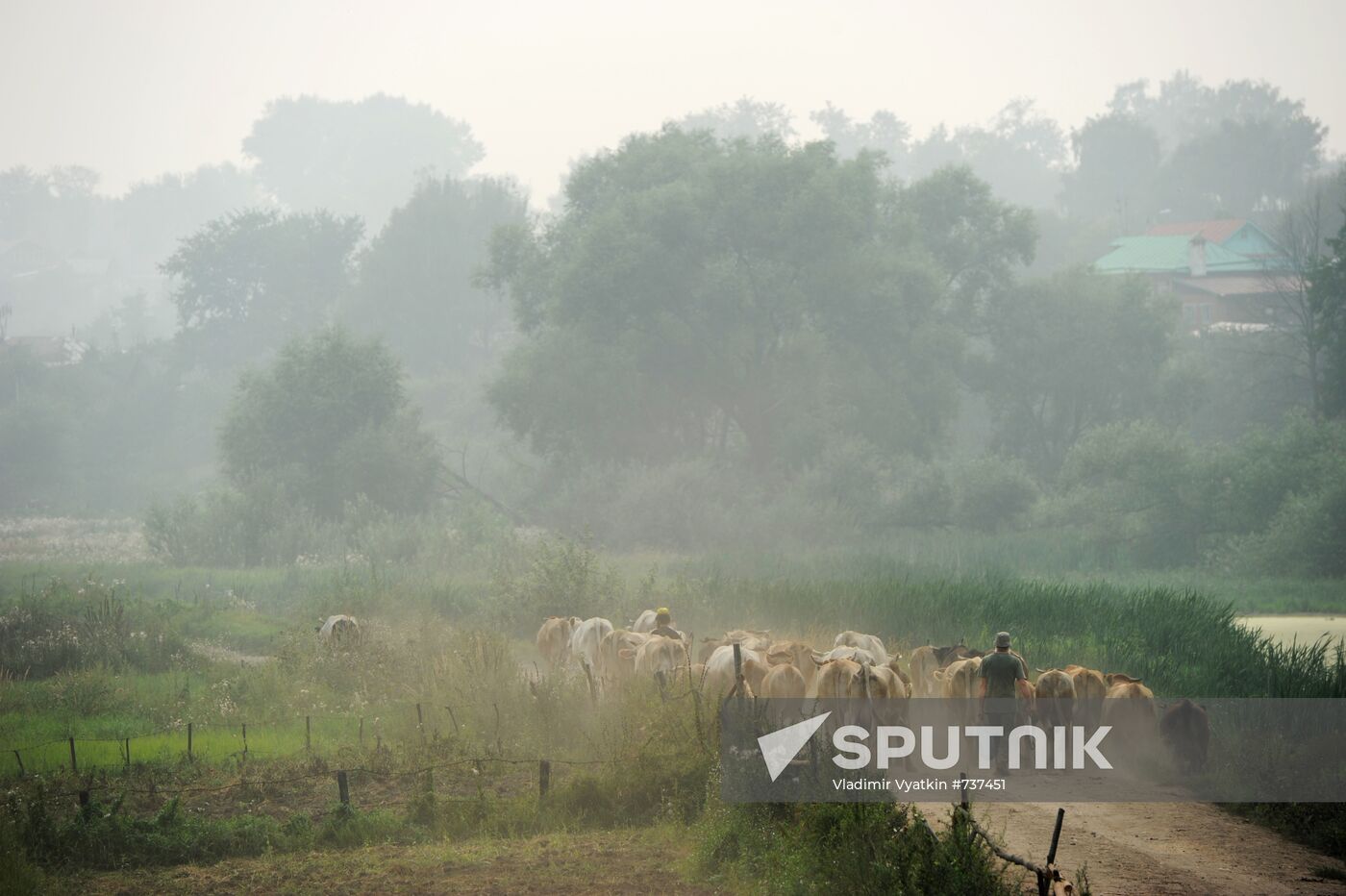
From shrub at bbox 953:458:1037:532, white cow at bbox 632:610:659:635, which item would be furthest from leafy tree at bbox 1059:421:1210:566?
white cow at bbox 632:610:659:635

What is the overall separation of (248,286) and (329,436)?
131 feet

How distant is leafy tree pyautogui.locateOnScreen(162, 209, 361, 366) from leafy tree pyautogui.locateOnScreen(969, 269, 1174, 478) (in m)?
43.6

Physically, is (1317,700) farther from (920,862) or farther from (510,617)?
(510,617)

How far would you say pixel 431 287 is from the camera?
81375 mm

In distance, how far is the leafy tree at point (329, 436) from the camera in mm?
48656

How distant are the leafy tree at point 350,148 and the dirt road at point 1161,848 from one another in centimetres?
13458

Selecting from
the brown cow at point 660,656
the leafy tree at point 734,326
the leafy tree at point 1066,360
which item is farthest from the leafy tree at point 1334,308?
the brown cow at point 660,656

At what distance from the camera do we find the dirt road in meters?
11.1

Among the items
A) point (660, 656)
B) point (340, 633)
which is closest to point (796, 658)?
point (660, 656)

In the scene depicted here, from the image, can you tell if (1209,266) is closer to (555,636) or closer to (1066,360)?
(1066,360)

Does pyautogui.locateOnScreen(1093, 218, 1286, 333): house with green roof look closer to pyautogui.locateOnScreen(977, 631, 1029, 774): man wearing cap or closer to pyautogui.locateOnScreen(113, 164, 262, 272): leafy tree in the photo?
pyautogui.locateOnScreen(977, 631, 1029, 774): man wearing cap

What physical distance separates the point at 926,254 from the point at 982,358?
691 centimetres

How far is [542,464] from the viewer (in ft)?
189

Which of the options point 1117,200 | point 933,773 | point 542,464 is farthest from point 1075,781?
point 1117,200
